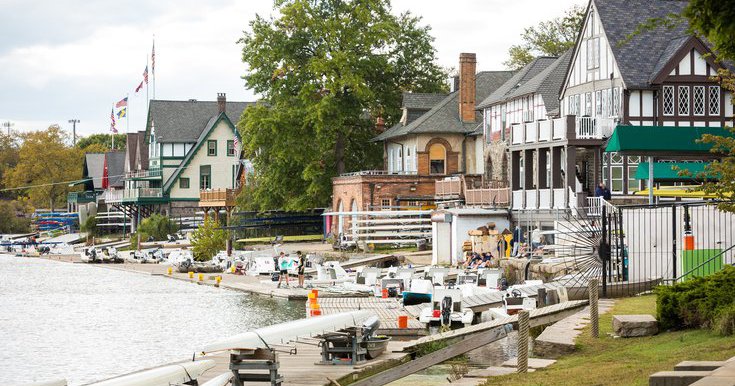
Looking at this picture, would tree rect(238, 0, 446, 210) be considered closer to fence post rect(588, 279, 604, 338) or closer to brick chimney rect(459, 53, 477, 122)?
brick chimney rect(459, 53, 477, 122)

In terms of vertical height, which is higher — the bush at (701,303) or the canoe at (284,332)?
the bush at (701,303)

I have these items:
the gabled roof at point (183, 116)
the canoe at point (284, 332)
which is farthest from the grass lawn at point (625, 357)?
the gabled roof at point (183, 116)

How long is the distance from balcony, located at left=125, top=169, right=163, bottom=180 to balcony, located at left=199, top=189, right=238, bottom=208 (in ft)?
55.7

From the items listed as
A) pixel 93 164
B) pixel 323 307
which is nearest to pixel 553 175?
pixel 323 307

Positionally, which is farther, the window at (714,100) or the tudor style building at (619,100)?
the window at (714,100)

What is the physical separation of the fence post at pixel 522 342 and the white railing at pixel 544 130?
3295 cm

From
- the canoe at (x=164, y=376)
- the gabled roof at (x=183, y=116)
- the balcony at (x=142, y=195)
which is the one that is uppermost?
the gabled roof at (x=183, y=116)

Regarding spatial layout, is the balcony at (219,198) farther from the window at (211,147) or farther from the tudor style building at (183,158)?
the window at (211,147)

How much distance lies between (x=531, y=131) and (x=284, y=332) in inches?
1360

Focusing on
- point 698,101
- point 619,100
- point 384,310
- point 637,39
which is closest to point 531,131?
point 619,100

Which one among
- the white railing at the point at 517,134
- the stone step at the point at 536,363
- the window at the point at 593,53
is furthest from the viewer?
the white railing at the point at 517,134

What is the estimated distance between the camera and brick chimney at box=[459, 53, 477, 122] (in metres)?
70.1

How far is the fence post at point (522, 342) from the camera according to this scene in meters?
19.4

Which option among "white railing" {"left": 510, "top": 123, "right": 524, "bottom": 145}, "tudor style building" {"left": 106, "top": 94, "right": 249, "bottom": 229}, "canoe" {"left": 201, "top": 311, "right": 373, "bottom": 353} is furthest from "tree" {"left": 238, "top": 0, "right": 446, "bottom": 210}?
"canoe" {"left": 201, "top": 311, "right": 373, "bottom": 353}
